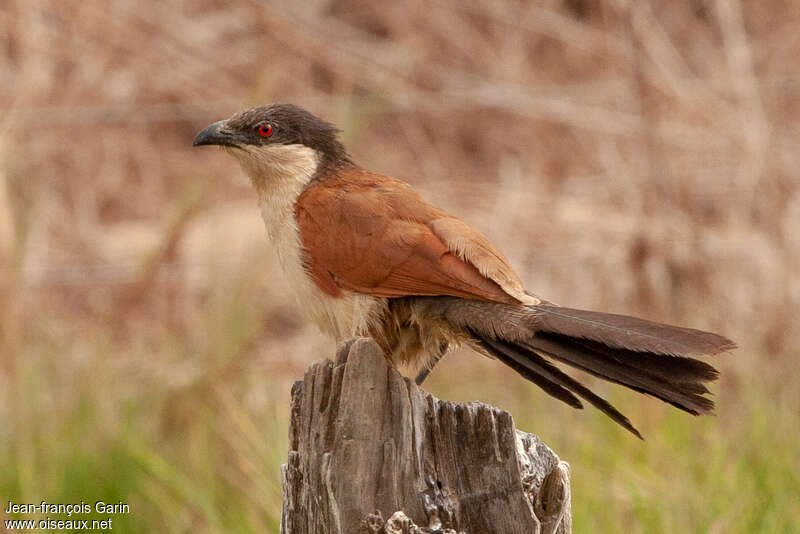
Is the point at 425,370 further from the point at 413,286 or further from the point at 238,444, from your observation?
the point at 238,444

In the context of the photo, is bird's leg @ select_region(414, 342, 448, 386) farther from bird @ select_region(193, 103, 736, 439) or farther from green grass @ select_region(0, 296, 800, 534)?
green grass @ select_region(0, 296, 800, 534)

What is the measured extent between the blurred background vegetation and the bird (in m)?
0.87

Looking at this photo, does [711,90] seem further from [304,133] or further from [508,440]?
[508,440]

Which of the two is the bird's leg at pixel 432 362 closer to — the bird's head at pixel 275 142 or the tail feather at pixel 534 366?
the tail feather at pixel 534 366

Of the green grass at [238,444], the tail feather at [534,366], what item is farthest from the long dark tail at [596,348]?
the green grass at [238,444]

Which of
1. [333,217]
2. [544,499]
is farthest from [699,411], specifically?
[333,217]

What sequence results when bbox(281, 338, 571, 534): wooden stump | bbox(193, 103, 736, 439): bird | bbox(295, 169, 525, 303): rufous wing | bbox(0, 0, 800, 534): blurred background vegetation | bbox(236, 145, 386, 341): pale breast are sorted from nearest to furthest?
bbox(281, 338, 571, 534): wooden stump, bbox(193, 103, 736, 439): bird, bbox(295, 169, 525, 303): rufous wing, bbox(236, 145, 386, 341): pale breast, bbox(0, 0, 800, 534): blurred background vegetation

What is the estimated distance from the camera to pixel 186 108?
7918 millimetres

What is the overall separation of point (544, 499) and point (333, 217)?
1055 millimetres

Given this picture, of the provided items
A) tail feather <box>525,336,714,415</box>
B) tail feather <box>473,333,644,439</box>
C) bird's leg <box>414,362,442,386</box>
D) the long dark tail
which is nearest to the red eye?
bird's leg <box>414,362,442,386</box>

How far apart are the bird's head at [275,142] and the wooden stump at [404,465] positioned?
123 cm

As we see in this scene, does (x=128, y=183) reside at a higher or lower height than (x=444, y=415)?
higher

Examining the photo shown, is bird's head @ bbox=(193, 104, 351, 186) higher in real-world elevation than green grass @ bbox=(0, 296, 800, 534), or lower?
higher

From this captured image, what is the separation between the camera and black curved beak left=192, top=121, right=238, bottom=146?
130 inches
